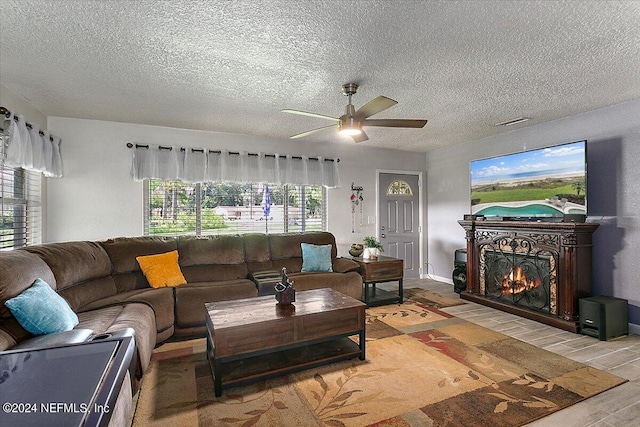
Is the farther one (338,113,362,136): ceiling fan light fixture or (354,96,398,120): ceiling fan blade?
(338,113,362,136): ceiling fan light fixture

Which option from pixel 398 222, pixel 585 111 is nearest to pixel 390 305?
pixel 398 222

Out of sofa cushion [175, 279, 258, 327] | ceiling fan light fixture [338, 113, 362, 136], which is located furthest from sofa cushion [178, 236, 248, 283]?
ceiling fan light fixture [338, 113, 362, 136]

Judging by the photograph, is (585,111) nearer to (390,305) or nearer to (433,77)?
(433,77)

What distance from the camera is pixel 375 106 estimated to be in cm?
251

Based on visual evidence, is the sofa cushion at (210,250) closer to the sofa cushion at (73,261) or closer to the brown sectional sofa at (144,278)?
the brown sectional sofa at (144,278)

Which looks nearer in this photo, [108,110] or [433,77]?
[433,77]

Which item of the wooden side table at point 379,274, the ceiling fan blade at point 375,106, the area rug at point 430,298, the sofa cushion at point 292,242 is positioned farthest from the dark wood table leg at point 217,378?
the area rug at point 430,298

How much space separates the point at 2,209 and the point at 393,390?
384 cm

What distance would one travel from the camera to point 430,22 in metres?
1.96

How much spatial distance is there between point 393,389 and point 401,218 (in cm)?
402

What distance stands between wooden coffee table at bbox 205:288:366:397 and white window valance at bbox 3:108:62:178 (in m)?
2.25

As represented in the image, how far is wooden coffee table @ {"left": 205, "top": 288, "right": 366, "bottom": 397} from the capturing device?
90.2 inches

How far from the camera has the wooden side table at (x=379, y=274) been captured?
4.45 m

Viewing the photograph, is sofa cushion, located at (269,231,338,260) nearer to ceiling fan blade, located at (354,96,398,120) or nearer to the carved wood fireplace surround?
the carved wood fireplace surround
